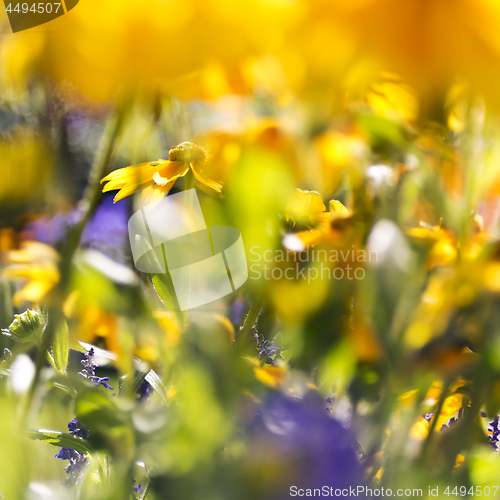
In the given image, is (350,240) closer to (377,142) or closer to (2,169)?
(377,142)

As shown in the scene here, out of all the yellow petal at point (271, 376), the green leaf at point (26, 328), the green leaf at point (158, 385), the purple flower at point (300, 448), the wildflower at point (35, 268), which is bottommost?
the green leaf at point (158, 385)

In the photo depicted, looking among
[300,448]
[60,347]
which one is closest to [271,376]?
[300,448]

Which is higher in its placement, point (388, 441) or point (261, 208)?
point (261, 208)

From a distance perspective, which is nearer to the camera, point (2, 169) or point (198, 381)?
point (198, 381)

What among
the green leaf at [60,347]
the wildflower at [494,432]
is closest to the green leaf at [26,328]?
the green leaf at [60,347]

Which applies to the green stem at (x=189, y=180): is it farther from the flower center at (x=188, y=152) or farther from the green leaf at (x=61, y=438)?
the green leaf at (x=61, y=438)

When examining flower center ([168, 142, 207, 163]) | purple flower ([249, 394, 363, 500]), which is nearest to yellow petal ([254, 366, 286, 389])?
purple flower ([249, 394, 363, 500])

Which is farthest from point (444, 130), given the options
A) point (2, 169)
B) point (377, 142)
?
point (2, 169)
